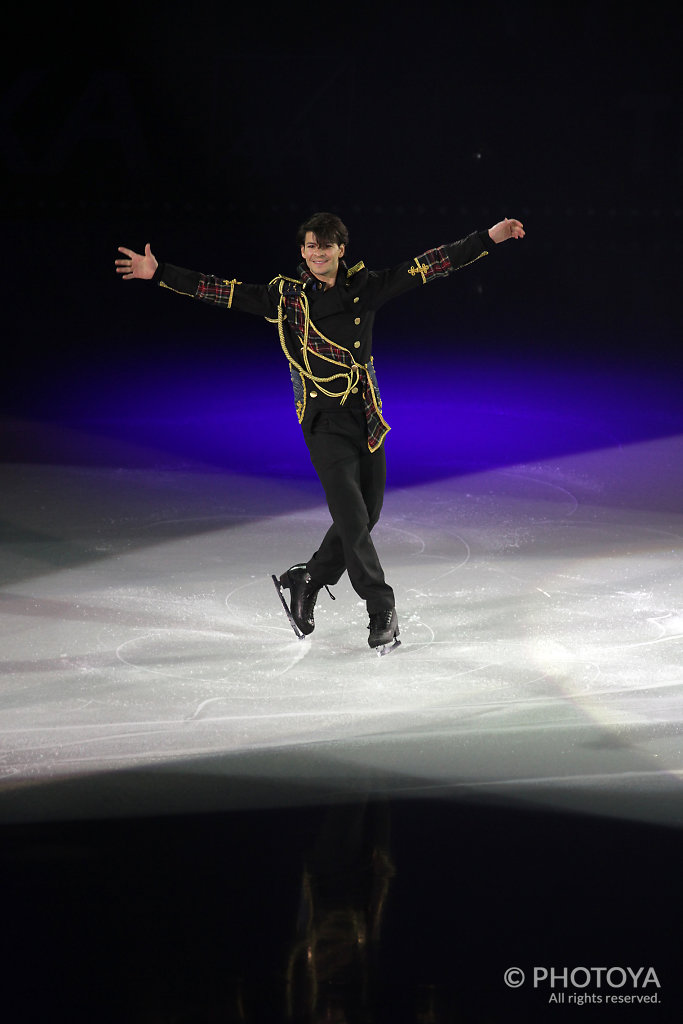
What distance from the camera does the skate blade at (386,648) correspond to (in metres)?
4.21

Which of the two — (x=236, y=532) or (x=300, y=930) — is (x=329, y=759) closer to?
(x=300, y=930)

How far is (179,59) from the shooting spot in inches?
437

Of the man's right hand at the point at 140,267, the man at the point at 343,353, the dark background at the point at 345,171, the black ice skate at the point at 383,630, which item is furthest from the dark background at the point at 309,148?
the black ice skate at the point at 383,630

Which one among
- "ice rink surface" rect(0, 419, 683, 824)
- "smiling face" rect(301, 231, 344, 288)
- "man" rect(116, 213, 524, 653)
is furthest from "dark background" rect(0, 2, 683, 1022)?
"smiling face" rect(301, 231, 344, 288)

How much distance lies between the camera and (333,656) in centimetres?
420

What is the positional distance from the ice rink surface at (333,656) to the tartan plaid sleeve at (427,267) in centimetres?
118

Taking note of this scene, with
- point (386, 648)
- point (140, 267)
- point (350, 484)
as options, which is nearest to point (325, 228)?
point (140, 267)

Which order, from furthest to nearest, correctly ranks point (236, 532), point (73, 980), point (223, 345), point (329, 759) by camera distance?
point (223, 345)
point (236, 532)
point (329, 759)
point (73, 980)

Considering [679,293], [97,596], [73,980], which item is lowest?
[73,980]

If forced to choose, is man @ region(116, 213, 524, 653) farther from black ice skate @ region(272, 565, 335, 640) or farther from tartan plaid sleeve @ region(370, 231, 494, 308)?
black ice skate @ region(272, 565, 335, 640)

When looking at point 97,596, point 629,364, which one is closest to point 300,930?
point 97,596

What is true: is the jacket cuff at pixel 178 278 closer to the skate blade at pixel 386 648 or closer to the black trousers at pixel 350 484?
the black trousers at pixel 350 484

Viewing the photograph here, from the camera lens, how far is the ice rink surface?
3285 mm

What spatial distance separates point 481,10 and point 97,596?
805 centimetres
